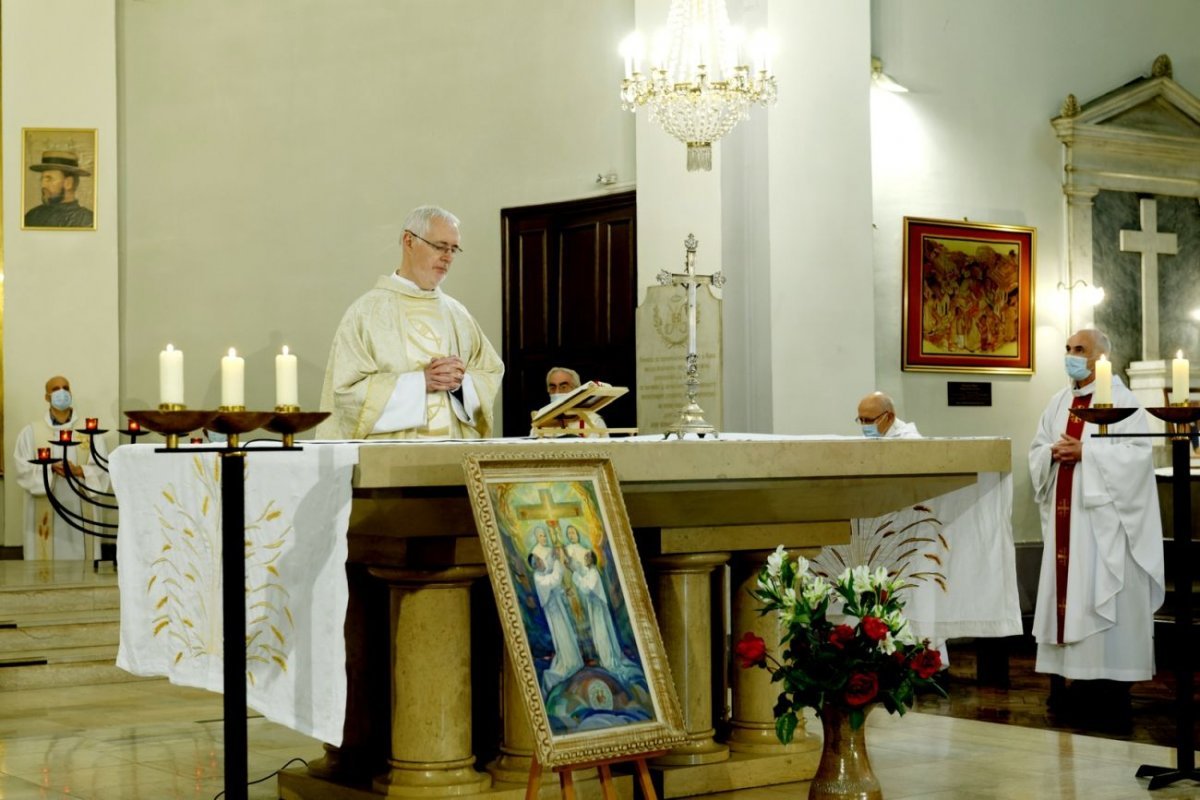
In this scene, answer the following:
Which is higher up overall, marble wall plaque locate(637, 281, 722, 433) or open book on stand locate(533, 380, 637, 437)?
marble wall plaque locate(637, 281, 722, 433)

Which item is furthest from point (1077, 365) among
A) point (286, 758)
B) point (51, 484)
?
point (51, 484)

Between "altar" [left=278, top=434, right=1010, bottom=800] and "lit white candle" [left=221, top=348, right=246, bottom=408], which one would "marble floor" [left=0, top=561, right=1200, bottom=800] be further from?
"lit white candle" [left=221, top=348, right=246, bottom=408]

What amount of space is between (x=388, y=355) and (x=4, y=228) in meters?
8.21

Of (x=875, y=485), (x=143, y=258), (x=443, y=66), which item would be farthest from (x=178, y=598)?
(x=143, y=258)

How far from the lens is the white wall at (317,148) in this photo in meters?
11.0

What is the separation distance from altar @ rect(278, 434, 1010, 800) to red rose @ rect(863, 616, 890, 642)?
59cm

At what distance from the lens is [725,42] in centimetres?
865

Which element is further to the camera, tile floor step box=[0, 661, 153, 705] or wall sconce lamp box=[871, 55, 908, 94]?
wall sconce lamp box=[871, 55, 908, 94]

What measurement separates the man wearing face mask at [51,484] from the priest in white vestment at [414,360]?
23.2ft

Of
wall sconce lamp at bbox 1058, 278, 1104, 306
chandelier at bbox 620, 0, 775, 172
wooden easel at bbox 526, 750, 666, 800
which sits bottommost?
wooden easel at bbox 526, 750, 666, 800

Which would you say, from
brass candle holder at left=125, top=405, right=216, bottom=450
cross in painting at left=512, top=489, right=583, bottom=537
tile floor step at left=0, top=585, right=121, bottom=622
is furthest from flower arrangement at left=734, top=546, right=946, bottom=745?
tile floor step at left=0, top=585, right=121, bottom=622

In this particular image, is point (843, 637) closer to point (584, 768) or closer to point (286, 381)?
point (584, 768)

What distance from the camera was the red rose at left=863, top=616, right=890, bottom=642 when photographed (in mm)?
4090

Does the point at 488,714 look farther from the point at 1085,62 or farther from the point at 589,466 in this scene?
the point at 1085,62
